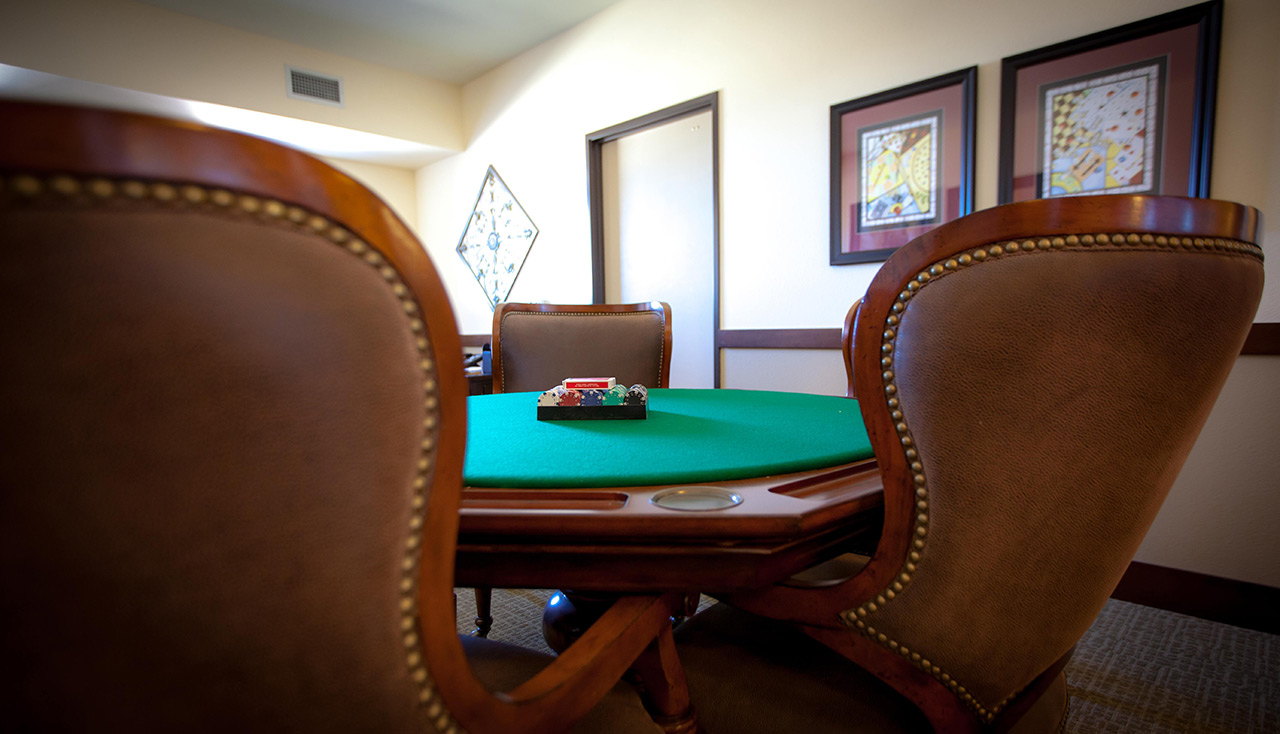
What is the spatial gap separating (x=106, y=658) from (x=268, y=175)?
10.6 inches

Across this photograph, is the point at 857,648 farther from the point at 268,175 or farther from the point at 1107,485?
the point at 268,175

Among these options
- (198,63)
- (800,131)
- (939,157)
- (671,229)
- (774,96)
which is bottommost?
(671,229)

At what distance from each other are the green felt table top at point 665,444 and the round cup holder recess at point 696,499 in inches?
1.7

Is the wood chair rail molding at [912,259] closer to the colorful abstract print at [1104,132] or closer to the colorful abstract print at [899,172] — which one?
the colorful abstract print at [1104,132]

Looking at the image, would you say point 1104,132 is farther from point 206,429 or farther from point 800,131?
point 206,429

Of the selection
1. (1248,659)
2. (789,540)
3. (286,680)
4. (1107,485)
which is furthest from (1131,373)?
(1248,659)

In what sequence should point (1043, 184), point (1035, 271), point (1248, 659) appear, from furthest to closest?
point (1043, 184) → point (1248, 659) → point (1035, 271)

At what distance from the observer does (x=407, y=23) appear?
10.9ft

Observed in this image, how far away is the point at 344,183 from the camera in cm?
32

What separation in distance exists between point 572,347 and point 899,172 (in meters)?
1.40

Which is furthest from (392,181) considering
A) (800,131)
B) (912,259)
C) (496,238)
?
(912,259)

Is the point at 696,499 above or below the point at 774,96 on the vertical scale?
below

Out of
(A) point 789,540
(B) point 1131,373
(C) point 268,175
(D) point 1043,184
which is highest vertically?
(D) point 1043,184

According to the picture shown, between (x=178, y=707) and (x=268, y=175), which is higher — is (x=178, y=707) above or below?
below
